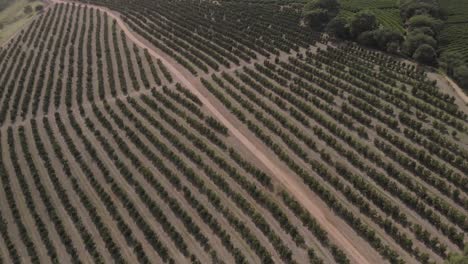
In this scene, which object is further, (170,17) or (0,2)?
(0,2)

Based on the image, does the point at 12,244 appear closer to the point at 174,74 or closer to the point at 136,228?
the point at 136,228

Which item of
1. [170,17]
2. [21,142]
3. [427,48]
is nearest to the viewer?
[21,142]

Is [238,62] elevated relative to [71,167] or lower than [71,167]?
elevated

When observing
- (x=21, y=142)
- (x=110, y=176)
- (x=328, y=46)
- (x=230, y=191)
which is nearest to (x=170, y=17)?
(x=328, y=46)

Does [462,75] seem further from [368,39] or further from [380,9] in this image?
[380,9]

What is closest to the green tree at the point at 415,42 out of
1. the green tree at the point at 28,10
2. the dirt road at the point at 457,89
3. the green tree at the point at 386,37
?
the green tree at the point at 386,37

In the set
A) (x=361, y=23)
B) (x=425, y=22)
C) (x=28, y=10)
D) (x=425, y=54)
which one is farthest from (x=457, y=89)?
(x=28, y=10)

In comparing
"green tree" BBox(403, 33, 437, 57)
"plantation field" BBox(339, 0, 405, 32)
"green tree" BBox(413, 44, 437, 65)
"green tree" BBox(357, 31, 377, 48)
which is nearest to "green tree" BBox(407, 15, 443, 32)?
"plantation field" BBox(339, 0, 405, 32)

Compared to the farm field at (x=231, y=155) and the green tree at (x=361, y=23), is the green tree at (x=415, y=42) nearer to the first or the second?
the farm field at (x=231, y=155)
